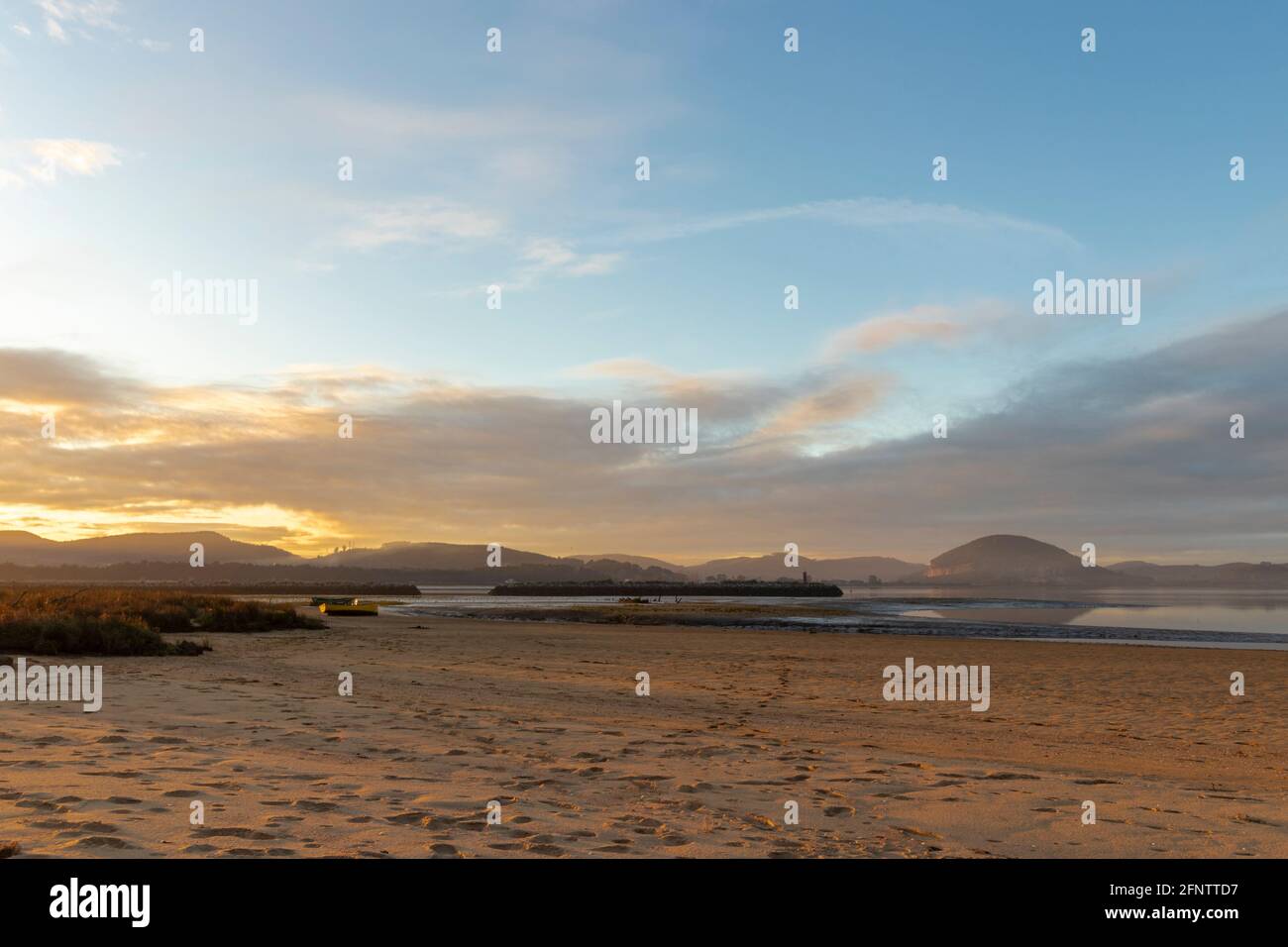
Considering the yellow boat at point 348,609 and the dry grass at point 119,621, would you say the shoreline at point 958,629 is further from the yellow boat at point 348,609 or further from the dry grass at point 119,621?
the dry grass at point 119,621

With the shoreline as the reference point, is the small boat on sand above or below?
above

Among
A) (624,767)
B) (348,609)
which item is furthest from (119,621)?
(348,609)

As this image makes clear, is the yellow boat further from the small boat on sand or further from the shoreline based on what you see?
the shoreline

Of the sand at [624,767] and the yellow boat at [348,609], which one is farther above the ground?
the sand at [624,767]

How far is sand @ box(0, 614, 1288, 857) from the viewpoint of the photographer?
6.86 meters

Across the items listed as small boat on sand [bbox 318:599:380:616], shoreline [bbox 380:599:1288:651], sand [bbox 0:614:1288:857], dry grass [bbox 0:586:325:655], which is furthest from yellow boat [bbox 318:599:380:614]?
sand [bbox 0:614:1288:857]

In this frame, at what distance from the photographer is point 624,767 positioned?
1003 centimetres

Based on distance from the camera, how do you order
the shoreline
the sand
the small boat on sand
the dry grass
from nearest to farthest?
the sand
the dry grass
the shoreline
the small boat on sand

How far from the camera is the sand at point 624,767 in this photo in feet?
22.5

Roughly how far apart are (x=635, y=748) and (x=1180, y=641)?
35.3 m

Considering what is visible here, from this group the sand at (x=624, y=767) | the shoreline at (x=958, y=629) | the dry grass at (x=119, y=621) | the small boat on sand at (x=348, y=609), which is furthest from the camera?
the small boat on sand at (x=348, y=609)

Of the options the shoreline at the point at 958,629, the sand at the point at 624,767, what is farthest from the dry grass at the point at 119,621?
the shoreline at the point at 958,629
